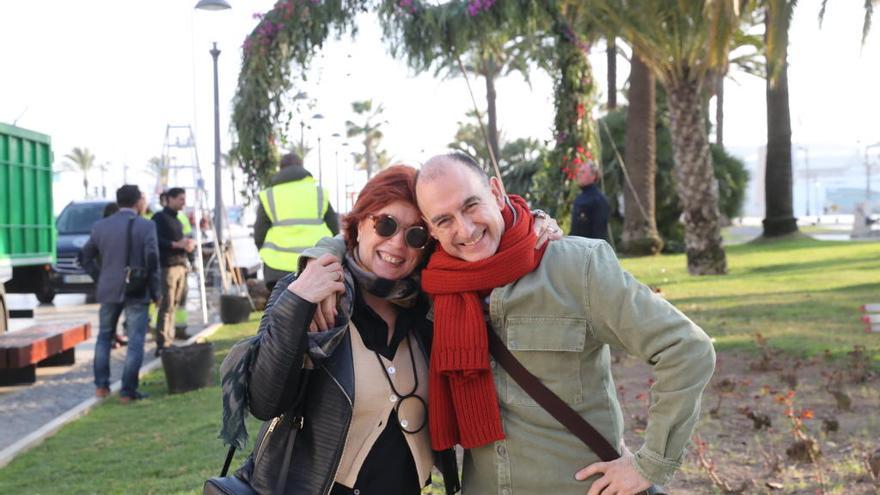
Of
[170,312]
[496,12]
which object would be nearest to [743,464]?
[170,312]

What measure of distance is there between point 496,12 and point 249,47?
384cm

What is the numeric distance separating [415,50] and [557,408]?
13.9 m

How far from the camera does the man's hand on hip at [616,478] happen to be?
264 centimetres

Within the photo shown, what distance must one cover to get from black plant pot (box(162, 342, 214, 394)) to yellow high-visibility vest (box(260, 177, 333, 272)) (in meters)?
1.80

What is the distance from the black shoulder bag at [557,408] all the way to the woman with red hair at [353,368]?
1.05 feet

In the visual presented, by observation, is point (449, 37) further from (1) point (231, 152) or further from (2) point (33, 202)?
(2) point (33, 202)

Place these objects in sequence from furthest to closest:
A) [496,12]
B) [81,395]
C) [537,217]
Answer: [496,12] → [81,395] → [537,217]

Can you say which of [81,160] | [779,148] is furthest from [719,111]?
[81,160]

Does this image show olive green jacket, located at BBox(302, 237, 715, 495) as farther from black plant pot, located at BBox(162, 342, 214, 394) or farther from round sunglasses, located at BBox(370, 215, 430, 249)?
black plant pot, located at BBox(162, 342, 214, 394)

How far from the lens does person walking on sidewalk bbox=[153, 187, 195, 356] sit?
12.8 meters

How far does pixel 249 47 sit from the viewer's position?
16.5 meters

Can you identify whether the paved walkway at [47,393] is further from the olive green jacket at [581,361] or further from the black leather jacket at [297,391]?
the olive green jacket at [581,361]

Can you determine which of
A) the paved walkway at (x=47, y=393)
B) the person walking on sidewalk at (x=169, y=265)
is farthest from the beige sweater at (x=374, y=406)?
the person walking on sidewalk at (x=169, y=265)

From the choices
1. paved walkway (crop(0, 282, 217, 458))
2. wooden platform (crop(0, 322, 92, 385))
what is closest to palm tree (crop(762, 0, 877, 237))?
paved walkway (crop(0, 282, 217, 458))
